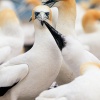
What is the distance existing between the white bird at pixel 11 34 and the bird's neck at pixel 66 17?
78 centimetres

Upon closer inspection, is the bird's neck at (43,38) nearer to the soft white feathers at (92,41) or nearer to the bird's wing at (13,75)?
the bird's wing at (13,75)

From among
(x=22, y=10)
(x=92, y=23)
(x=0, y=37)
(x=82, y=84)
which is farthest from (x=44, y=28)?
(x=22, y=10)

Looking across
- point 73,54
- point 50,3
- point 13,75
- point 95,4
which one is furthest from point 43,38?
point 95,4

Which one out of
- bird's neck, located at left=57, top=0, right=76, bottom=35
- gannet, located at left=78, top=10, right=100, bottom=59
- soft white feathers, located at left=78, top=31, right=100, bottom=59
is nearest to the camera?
bird's neck, located at left=57, top=0, right=76, bottom=35

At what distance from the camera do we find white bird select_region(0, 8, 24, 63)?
229 inches

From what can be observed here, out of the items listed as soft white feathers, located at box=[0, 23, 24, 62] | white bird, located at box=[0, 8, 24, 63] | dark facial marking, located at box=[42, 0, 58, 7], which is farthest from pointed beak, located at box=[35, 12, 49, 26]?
soft white feathers, located at box=[0, 23, 24, 62]

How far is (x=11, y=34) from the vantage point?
6.09 meters

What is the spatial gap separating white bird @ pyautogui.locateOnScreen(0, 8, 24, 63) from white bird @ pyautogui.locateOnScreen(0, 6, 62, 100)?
1.10 meters

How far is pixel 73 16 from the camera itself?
5.00 meters

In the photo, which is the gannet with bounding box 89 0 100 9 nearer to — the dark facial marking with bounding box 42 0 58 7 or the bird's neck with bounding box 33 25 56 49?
the dark facial marking with bounding box 42 0 58 7

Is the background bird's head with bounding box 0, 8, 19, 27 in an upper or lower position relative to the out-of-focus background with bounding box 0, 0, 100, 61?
upper

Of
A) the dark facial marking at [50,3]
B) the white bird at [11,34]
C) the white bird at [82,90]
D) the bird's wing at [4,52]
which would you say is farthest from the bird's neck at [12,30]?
the white bird at [82,90]

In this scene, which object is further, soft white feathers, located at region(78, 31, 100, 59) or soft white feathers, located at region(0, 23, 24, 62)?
soft white feathers, located at region(78, 31, 100, 59)

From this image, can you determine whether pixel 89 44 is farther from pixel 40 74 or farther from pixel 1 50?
pixel 40 74
